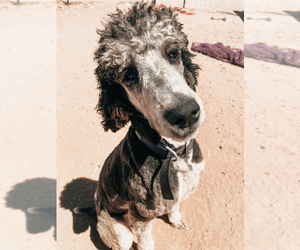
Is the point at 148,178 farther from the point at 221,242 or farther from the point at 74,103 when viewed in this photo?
the point at 74,103

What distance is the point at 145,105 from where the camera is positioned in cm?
217

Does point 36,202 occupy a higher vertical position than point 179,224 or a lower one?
higher

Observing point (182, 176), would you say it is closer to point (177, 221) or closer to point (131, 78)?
point (131, 78)

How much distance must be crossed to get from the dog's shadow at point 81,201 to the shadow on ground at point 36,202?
28.8 inches

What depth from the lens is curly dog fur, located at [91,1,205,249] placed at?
6.46ft

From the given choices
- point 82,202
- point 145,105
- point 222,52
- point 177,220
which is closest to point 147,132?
point 145,105

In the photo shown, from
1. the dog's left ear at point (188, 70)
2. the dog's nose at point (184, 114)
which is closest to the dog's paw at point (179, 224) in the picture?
the dog's left ear at point (188, 70)

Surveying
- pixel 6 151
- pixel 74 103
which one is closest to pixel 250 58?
pixel 74 103

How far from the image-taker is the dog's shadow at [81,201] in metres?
3.68

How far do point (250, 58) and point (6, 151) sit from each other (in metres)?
4.67

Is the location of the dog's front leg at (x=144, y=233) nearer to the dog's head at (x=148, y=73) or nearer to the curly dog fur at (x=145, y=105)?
the curly dog fur at (x=145, y=105)

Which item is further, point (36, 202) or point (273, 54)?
point (273, 54)

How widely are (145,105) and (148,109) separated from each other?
6cm

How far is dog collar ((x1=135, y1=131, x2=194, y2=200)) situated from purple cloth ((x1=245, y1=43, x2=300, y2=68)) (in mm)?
3676
